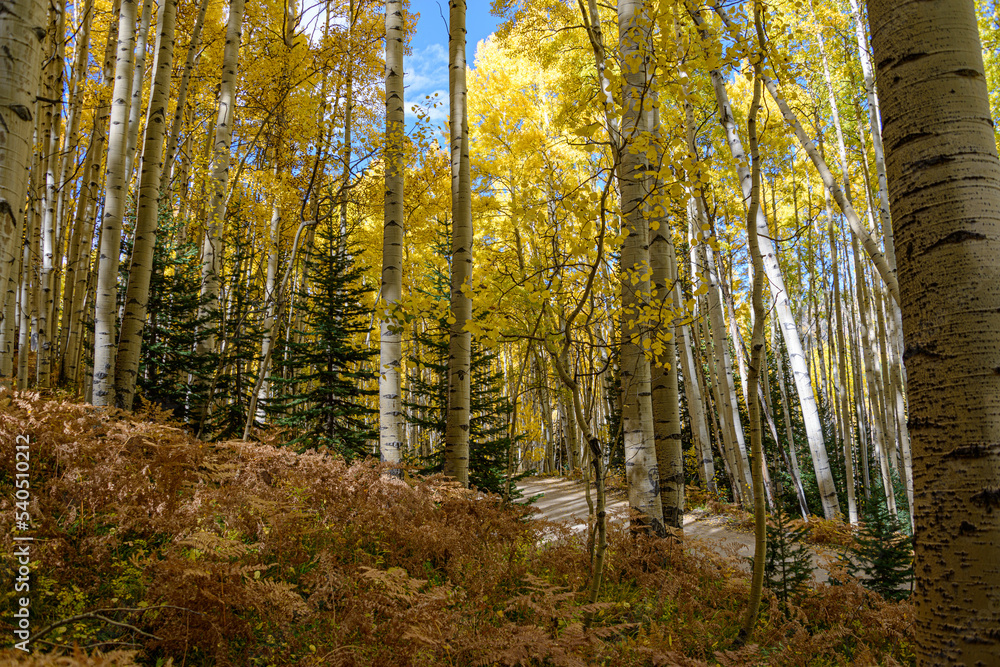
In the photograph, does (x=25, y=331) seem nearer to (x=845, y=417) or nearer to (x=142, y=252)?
(x=142, y=252)

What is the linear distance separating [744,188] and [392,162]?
428 cm

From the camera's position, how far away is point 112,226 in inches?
181

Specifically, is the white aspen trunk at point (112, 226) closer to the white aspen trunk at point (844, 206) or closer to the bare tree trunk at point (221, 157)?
the bare tree trunk at point (221, 157)

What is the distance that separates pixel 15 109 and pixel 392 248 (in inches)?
133

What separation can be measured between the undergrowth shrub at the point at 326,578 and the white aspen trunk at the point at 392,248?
2.28 feet

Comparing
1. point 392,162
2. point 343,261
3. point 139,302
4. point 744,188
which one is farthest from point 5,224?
point 744,188

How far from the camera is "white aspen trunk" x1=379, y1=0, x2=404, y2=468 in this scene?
5137 millimetres

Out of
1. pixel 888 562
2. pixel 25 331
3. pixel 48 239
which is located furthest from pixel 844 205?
pixel 25 331

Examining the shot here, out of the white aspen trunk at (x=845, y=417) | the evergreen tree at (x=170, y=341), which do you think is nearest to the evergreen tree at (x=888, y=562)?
the white aspen trunk at (x=845, y=417)

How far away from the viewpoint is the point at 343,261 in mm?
8086

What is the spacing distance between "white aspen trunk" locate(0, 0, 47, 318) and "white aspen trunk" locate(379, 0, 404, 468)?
2.89m

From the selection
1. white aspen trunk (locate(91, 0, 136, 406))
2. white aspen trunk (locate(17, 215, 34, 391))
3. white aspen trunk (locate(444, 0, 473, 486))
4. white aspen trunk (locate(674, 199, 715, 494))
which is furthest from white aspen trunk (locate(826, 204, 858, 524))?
white aspen trunk (locate(17, 215, 34, 391))

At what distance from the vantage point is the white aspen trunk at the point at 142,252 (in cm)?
455
